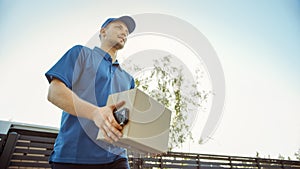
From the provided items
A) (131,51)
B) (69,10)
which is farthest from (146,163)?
(69,10)

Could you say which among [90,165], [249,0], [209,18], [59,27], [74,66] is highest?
[249,0]

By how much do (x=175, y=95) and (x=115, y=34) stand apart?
2.08 meters

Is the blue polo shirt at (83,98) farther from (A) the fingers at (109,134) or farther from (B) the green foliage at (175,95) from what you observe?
(B) the green foliage at (175,95)

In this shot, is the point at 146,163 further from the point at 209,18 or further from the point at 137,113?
the point at 209,18

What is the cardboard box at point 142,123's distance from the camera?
0.53 m

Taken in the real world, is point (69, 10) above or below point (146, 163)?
above

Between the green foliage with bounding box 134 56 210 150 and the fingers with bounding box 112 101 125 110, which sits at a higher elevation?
the green foliage with bounding box 134 56 210 150

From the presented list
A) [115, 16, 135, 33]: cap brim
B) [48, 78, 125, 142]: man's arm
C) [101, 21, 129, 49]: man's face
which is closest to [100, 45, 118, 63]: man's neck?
[101, 21, 129, 49]: man's face

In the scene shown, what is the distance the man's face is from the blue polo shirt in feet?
0.45

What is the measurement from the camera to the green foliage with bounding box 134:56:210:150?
2.76 metres

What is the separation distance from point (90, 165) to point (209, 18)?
281 centimetres

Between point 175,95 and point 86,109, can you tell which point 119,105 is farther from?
point 175,95

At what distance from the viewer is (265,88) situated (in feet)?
10.5

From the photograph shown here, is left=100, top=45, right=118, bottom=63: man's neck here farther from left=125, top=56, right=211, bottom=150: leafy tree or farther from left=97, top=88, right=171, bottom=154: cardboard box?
left=125, top=56, right=211, bottom=150: leafy tree
